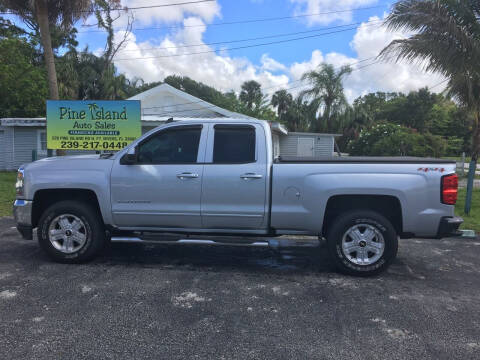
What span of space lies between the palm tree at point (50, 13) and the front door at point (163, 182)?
7.36 m

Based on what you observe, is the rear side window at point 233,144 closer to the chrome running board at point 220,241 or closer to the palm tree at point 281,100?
the chrome running board at point 220,241

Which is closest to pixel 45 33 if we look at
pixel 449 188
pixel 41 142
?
pixel 41 142

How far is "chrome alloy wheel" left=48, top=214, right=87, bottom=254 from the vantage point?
16.1 feet

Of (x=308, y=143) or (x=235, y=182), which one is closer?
(x=235, y=182)

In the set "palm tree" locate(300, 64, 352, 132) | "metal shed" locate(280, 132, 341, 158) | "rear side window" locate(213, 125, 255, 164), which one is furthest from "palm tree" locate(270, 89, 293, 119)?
"rear side window" locate(213, 125, 255, 164)

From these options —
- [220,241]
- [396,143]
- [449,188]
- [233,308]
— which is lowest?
[233,308]

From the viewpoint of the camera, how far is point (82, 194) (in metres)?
5.06

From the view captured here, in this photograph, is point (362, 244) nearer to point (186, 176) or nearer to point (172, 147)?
point (186, 176)

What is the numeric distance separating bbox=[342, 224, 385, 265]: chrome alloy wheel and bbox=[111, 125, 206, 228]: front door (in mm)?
1841

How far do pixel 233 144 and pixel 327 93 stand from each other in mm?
30462

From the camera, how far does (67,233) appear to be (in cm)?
492

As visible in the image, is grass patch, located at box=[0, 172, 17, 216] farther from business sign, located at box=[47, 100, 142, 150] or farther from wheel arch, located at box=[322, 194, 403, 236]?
wheel arch, located at box=[322, 194, 403, 236]

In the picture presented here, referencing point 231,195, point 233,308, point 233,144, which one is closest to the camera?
point 233,308

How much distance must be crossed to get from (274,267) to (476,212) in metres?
6.54
